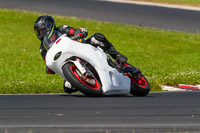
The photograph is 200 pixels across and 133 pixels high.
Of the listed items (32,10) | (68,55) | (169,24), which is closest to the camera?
→ (68,55)

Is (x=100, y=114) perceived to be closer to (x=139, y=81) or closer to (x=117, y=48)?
(x=139, y=81)

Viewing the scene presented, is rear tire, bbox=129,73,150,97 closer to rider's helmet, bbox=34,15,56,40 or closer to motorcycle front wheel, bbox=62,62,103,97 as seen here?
motorcycle front wheel, bbox=62,62,103,97

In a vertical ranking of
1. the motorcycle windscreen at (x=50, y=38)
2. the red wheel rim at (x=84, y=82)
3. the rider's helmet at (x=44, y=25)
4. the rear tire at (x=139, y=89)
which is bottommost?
the rear tire at (x=139, y=89)

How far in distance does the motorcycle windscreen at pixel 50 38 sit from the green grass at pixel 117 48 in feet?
5.79

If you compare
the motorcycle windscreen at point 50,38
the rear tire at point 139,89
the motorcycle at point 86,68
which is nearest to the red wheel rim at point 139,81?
the rear tire at point 139,89

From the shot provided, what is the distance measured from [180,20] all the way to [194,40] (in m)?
3.65

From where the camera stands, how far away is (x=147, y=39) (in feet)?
72.1

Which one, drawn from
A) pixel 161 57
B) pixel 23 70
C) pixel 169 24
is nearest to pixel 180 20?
pixel 169 24

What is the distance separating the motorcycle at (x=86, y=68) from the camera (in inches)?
352

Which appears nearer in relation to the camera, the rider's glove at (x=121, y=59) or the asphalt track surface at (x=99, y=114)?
the asphalt track surface at (x=99, y=114)

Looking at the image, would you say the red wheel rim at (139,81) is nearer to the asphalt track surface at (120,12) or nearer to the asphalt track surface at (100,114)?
the asphalt track surface at (100,114)

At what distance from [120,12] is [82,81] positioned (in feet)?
59.8

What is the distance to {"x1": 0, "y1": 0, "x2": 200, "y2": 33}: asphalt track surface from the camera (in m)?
24.8

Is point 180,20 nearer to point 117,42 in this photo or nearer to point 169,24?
point 169,24
